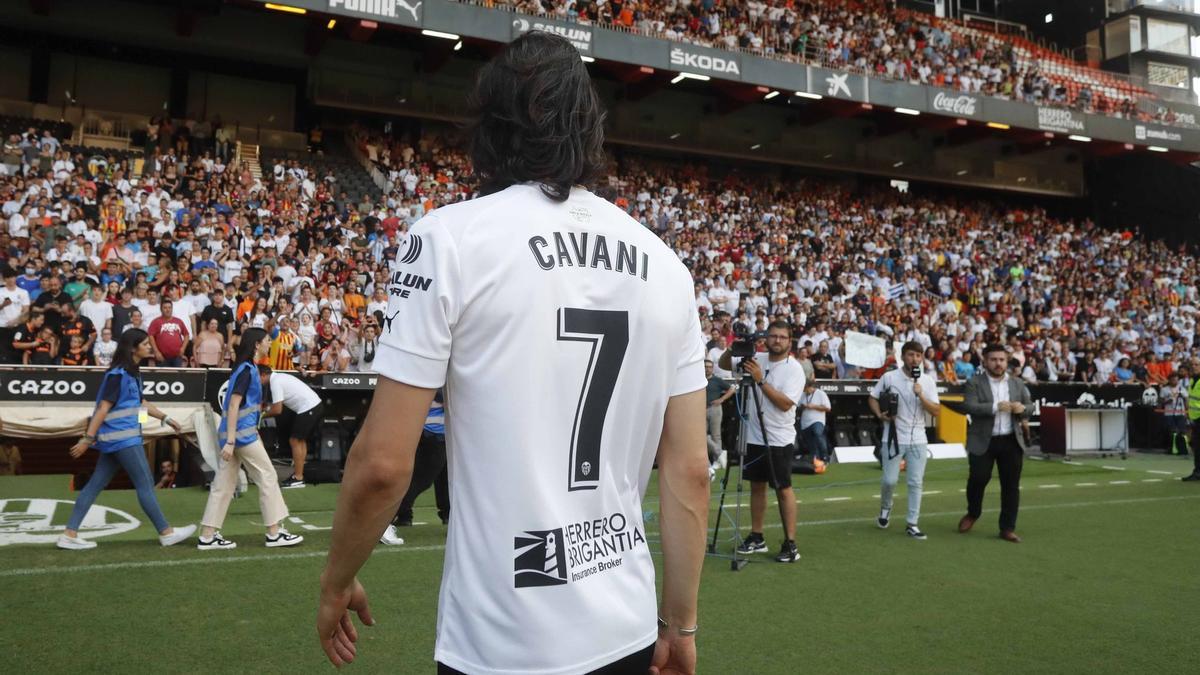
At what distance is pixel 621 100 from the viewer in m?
30.1

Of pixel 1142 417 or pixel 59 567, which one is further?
pixel 1142 417

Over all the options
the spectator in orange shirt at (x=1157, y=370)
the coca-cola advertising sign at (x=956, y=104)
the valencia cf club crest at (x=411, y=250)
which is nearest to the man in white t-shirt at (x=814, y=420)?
the spectator in orange shirt at (x=1157, y=370)

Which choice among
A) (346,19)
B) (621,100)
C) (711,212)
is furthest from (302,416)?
(621,100)

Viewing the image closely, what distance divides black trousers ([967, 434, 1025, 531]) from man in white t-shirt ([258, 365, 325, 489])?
7.78m

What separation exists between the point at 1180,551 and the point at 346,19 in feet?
67.8

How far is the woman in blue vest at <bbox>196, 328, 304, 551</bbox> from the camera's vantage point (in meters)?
7.54

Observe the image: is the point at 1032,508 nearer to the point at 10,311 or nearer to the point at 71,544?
the point at 71,544

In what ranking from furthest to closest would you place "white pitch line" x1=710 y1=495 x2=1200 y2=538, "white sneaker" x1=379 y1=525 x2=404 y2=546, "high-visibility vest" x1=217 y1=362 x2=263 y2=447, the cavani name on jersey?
"white pitch line" x1=710 y1=495 x2=1200 y2=538 → "white sneaker" x1=379 y1=525 x2=404 y2=546 → "high-visibility vest" x1=217 y1=362 x2=263 y2=447 → the cavani name on jersey

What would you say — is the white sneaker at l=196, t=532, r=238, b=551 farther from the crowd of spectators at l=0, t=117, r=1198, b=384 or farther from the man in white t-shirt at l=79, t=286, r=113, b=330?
the man in white t-shirt at l=79, t=286, r=113, b=330

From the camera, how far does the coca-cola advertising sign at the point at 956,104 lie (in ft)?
95.0

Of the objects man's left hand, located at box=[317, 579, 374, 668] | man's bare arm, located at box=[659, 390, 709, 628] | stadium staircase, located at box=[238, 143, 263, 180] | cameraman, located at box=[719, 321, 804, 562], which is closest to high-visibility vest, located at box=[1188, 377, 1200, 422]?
cameraman, located at box=[719, 321, 804, 562]

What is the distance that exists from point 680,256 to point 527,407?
69.1 feet

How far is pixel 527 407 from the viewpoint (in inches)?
68.6

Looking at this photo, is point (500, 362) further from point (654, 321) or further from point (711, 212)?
point (711, 212)
